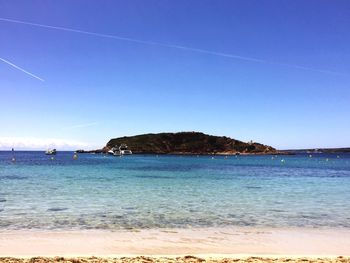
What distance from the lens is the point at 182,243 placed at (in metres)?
14.7

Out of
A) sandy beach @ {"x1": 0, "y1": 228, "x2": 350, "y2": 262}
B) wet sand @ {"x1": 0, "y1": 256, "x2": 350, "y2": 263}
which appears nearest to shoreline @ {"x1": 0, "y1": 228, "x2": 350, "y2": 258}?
sandy beach @ {"x1": 0, "y1": 228, "x2": 350, "y2": 262}

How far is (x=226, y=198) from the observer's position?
97.1 ft

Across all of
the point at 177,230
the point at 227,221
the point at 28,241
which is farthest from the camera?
the point at 227,221

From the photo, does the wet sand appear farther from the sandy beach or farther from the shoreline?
the shoreline

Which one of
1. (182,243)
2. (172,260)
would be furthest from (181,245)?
(172,260)

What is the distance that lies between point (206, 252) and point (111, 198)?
16.1 meters

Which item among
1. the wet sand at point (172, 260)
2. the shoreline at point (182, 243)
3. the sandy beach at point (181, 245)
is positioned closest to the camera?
the wet sand at point (172, 260)

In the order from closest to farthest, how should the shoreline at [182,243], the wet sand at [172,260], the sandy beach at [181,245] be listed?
the wet sand at [172,260] < the sandy beach at [181,245] < the shoreline at [182,243]

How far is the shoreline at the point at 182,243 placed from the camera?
43.6 ft

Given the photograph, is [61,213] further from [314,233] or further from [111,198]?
[314,233]

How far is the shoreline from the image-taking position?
13274mm

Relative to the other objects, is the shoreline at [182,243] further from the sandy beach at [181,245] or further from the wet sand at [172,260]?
the wet sand at [172,260]

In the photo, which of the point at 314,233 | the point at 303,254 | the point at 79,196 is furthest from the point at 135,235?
the point at 79,196

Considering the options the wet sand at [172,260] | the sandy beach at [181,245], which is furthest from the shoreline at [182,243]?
the wet sand at [172,260]
